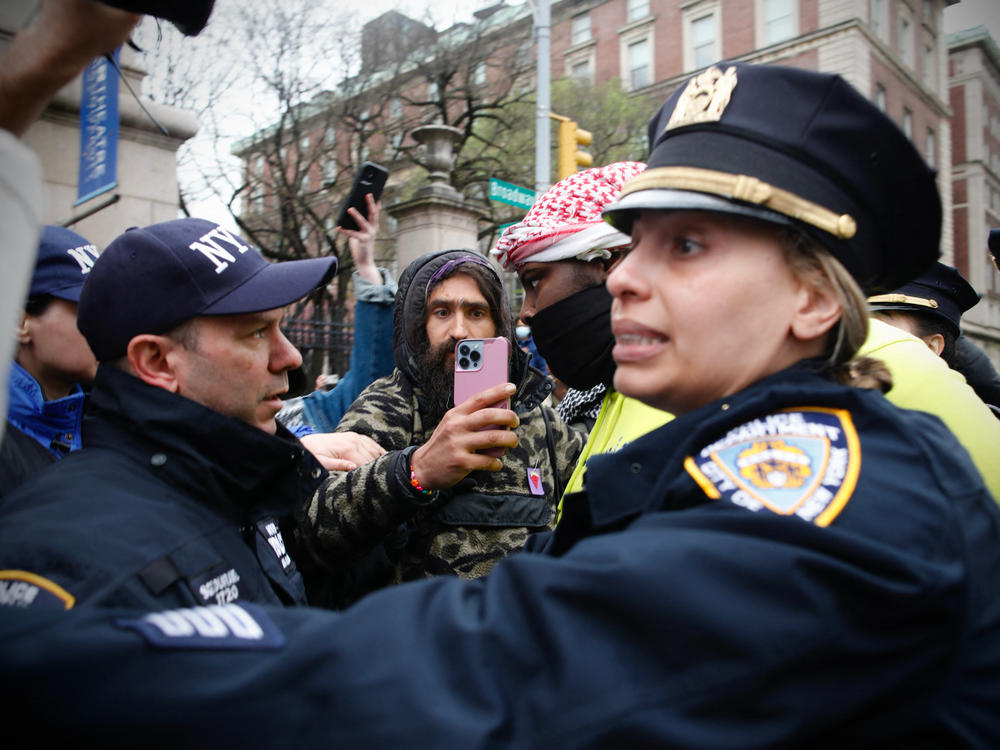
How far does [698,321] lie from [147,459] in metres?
1.26

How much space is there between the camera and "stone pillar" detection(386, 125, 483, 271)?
11.1m

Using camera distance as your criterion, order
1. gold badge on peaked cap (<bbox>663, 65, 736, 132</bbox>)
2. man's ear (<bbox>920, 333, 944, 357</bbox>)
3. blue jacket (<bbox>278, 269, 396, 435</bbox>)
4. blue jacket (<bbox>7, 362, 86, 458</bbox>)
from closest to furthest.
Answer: gold badge on peaked cap (<bbox>663, 65, 736, 132</bbox>) < blue jacket (<bbox>7, 362, 86, 458</bbox>) < man's ear (<bbox>920, 333, 944, 357</bbox>) < blue jacket (<bbox>278, 269, 396, 435</bbox>)

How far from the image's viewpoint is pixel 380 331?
356 cm

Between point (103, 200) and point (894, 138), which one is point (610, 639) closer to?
point (894, 138)

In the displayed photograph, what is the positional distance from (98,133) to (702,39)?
28774 millimetres

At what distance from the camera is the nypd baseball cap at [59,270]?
270 centimetres

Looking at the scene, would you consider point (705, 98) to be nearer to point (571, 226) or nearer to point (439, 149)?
point (571, 226)

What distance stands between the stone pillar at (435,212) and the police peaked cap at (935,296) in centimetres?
822

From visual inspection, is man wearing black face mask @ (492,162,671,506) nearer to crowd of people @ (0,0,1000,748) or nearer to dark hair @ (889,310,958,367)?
crowd of people @ (0,0,1000,748)

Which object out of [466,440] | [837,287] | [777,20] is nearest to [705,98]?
[837,287]

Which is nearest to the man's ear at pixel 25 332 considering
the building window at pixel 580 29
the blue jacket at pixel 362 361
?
the blue jacket at pixel 362 361

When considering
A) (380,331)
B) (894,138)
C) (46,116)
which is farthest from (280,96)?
(894,138)

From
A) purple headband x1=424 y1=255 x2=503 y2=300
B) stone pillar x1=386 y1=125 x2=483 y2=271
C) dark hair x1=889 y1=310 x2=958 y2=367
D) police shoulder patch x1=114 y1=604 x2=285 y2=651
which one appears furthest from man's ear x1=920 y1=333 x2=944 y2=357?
stone pillar x1=386 y1=125 x2=483 y2=271

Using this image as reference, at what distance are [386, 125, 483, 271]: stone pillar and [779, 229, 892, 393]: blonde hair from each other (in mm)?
9940
